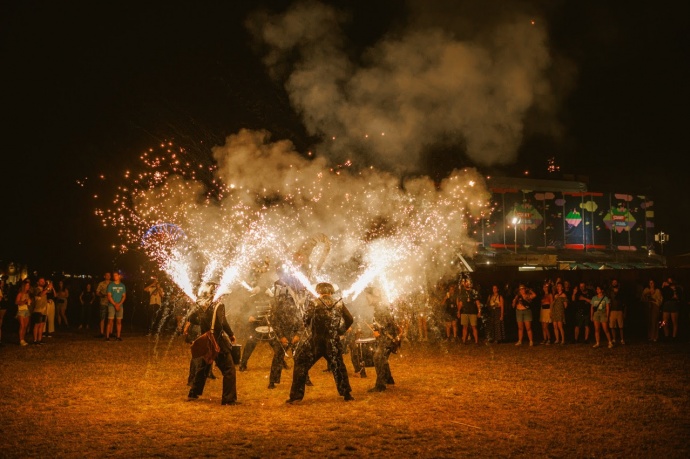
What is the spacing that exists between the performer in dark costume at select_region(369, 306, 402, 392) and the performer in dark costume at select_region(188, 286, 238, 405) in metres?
2.20

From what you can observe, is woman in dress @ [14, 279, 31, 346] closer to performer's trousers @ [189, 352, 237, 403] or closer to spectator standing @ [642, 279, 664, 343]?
performer's trousers @ [189, 352, 237, 403]

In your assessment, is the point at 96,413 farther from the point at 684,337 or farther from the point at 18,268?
the point at 18,268

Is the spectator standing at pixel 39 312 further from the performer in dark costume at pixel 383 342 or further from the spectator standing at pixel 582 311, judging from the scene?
the spectator standing at pixel 582 311

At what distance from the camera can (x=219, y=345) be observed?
26.5 ft

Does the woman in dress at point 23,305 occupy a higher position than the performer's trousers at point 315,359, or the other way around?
the woman in dress at point 23,305

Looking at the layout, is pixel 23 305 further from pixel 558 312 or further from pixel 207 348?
pixel 558 312

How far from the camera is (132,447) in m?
5.84

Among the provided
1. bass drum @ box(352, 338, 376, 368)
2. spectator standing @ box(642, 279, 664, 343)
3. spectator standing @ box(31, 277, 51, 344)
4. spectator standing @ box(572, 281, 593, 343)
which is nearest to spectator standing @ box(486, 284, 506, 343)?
spectator standing @ box(572, 281, 593, 343)

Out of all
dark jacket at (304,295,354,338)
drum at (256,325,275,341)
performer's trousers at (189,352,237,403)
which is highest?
dark jacket at (304,295,354,338)

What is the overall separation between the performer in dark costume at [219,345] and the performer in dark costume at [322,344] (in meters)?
0.87

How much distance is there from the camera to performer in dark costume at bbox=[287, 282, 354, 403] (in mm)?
8078

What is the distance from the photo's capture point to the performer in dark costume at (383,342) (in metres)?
8.89

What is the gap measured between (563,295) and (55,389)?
39.5 ft

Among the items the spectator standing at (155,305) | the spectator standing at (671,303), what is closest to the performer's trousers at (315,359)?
the spectator standing at (671,303)
